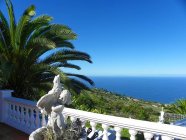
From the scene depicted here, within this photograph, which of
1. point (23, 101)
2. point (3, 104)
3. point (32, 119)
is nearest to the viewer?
point (32, 119)

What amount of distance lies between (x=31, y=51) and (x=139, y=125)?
19.5ft

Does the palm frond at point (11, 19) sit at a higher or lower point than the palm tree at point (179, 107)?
higher

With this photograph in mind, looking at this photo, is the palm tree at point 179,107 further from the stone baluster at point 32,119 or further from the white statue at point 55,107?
the white statue at point 55,107

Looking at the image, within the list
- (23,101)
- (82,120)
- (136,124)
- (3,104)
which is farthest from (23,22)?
(136,124)

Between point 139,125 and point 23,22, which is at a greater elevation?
point 23,22

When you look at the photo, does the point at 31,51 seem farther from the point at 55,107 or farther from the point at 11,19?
the point at 55,107

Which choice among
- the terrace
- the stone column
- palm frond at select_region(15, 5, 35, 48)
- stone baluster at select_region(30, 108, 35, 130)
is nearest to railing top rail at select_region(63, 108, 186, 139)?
the terrace

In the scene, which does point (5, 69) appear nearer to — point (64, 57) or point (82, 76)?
point (64, 57)

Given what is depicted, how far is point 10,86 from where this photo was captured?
343 inches

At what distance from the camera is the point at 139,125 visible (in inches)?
144

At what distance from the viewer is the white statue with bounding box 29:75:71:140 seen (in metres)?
3.82

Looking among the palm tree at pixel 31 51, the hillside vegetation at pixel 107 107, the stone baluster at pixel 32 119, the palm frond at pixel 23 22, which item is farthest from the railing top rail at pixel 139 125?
the hillside vegetation at pixel 107 107

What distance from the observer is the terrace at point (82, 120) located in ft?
11.1

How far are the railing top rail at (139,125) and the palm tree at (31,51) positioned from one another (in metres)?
3.94
